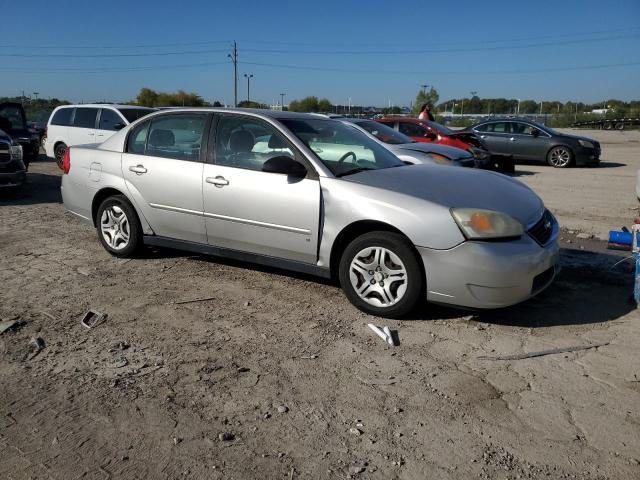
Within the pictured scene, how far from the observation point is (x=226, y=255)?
5.20 meters

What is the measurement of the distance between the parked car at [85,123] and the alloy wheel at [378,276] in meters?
9.76

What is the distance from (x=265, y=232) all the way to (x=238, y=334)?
1.08 meters

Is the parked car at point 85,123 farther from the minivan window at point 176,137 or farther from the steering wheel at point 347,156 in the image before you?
the steering wheel at point 347,156

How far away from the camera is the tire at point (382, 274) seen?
4152mm

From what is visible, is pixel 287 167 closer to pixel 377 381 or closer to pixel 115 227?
pixel 377 381

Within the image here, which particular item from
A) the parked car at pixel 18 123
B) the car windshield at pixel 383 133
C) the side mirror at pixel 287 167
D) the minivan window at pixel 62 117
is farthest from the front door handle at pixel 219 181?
the parked car at pixel 18 123

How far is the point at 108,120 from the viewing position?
13125 mm

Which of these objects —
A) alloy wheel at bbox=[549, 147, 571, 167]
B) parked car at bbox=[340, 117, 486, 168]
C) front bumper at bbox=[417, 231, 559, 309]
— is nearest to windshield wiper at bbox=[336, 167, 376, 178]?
front bumper at bbox=[417, 231, 559, 309]

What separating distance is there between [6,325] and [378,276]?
2.80 meters

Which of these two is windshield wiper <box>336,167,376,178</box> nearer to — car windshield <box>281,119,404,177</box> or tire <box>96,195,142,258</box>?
car windshield <box>281,119,404,177</box>

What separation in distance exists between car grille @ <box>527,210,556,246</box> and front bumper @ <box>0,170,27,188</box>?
8919 mm

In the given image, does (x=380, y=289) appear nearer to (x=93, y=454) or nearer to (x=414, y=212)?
(x=414, y=212)

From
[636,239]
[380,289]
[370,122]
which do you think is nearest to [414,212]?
[380,289]

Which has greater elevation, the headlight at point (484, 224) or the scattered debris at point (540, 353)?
the headlight at point (484, 224)
